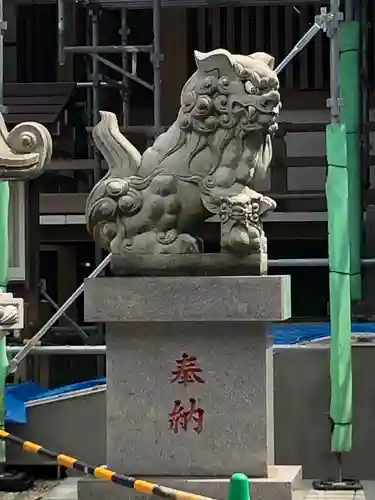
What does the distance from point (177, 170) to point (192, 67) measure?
5.98m

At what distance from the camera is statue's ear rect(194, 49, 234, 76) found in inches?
225

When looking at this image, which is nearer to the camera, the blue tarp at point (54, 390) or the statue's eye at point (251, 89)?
the statue's eye at point (251, 89)

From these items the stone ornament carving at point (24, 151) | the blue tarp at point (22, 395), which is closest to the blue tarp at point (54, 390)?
the blue tarp at point (22, 395)

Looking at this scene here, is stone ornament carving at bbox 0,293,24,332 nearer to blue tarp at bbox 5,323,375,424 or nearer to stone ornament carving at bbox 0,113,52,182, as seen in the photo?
stone ornament carving at bbox 0,113,52,182

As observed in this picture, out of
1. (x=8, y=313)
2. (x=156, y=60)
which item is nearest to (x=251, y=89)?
(x=8, y=313)

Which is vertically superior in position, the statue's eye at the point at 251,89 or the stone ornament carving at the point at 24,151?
the statue's eye at the point at 251,89

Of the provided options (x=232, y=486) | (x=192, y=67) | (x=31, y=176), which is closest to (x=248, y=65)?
(x=31, y=176)

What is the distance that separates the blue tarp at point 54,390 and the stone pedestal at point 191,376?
2.71 m

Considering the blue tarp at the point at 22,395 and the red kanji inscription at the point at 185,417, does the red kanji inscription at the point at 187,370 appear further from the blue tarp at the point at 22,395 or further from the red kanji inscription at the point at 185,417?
the blue tarp at the point at 22,395

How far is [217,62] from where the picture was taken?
5754 mm

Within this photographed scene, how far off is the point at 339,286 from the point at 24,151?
3.14m

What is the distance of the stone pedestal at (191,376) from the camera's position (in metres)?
5.61

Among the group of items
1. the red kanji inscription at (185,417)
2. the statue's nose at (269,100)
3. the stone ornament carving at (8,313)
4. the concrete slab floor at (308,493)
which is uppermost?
the statue's nose at (269,100)

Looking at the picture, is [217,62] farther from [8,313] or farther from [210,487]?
[210,487]
